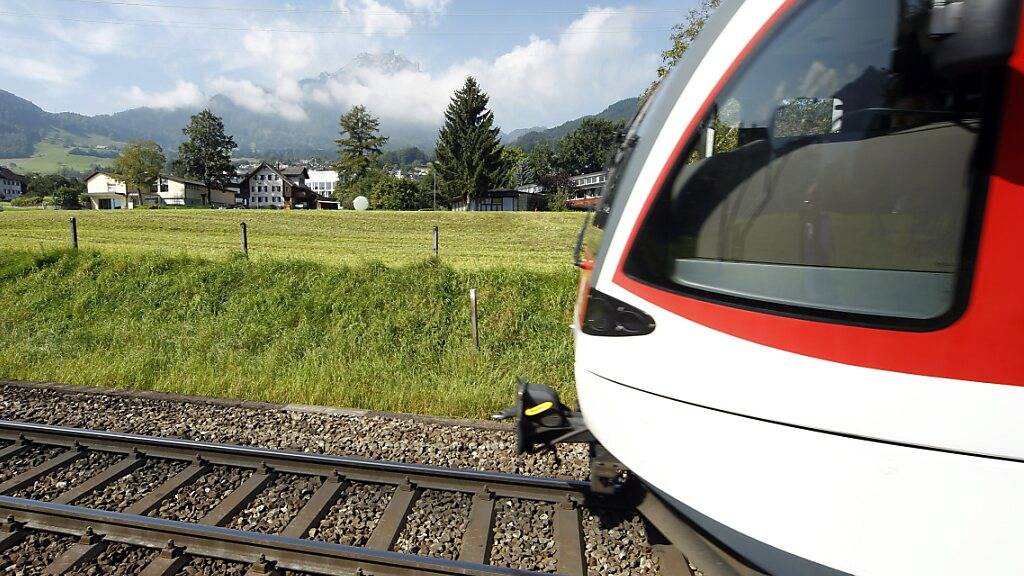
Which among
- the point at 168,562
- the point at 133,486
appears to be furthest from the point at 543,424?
the point at 133,486

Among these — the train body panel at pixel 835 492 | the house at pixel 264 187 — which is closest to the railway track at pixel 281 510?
the train body panel at pixel 835 492

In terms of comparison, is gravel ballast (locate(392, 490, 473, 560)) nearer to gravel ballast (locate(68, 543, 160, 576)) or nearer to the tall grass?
gravel ballast (locate(68, 543, 160, 576))

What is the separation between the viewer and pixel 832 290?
1840mm

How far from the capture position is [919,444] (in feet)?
Answer: 5.35

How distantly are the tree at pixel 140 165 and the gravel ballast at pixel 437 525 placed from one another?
95.1 meters

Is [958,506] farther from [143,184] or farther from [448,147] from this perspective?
[143,184]

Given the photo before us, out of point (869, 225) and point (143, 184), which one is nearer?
point (869, 225)

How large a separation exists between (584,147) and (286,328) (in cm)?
11686

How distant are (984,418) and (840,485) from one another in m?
0.45

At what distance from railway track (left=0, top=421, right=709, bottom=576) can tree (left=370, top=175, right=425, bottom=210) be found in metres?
67.7

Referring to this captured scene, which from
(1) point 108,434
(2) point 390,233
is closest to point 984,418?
(1) point 108,434

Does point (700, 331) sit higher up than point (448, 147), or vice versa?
point (448, 147)

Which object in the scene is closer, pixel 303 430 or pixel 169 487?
pixel 169 487

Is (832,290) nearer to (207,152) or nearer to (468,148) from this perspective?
(468,148)
